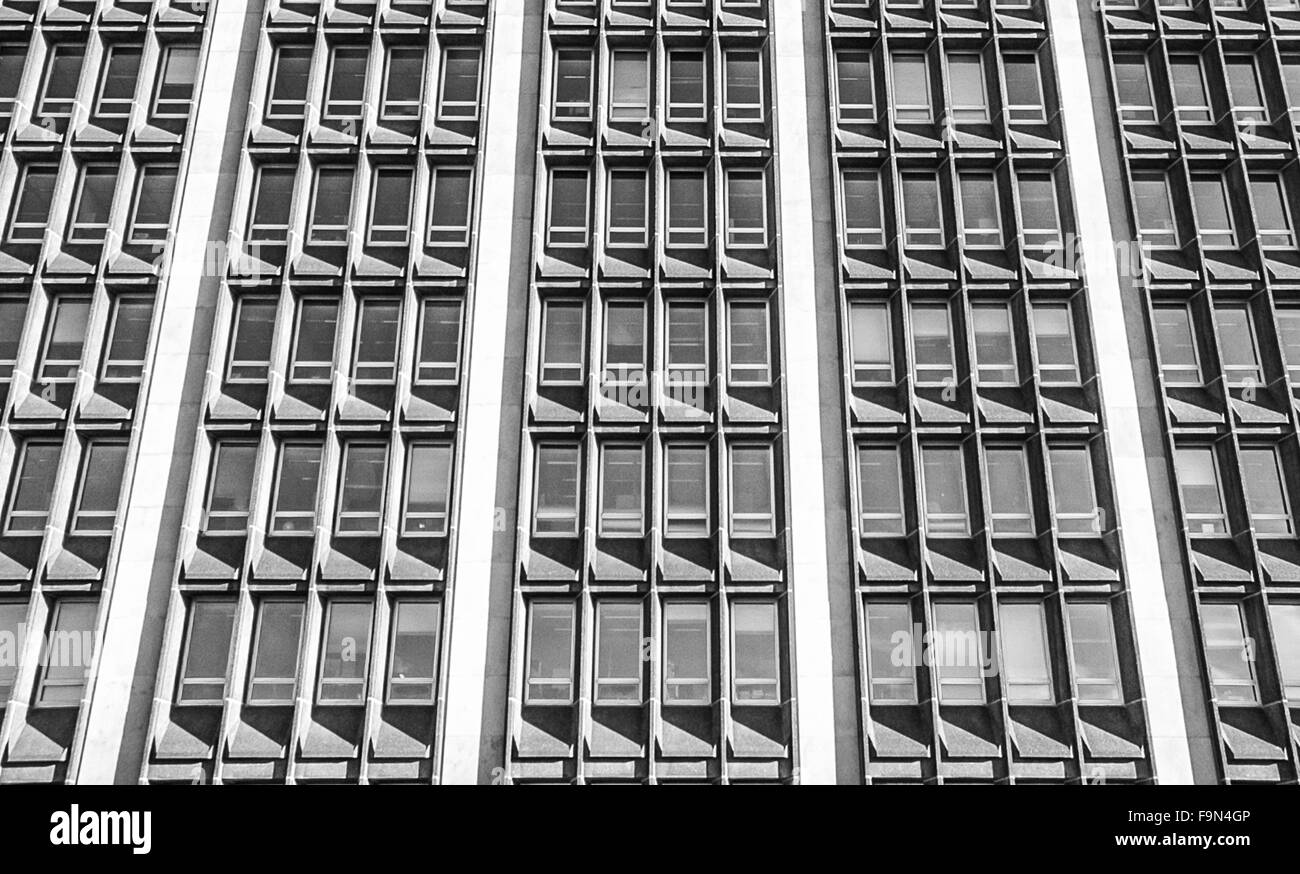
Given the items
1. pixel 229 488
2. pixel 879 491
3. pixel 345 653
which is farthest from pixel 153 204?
pixel 879 491

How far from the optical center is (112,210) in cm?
2922

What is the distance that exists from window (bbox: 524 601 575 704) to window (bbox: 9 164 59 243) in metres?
16.3

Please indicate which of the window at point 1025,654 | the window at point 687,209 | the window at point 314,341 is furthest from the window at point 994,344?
the window at point 314,341

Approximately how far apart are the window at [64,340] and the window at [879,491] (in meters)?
19.3

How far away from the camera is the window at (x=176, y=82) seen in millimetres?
30953

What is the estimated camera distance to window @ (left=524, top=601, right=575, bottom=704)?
2567 centimetres

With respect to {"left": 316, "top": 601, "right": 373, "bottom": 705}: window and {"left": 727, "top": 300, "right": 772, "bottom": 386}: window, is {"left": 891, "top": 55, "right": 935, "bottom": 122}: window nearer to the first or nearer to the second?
{"left": 727, "top": 300, "right": 772, "bottom": 386}: window

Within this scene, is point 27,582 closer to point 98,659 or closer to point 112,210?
point 98,659

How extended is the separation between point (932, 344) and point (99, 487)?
67.3 ft

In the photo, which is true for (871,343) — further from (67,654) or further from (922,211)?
(67,654)

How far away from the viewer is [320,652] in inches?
1021

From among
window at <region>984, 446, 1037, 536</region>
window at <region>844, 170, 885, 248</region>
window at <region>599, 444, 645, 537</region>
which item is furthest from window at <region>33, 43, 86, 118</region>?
window at <region>984, 446, 1037, 536</region>

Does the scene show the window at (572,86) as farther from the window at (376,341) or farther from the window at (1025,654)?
the window at (1025,654)
